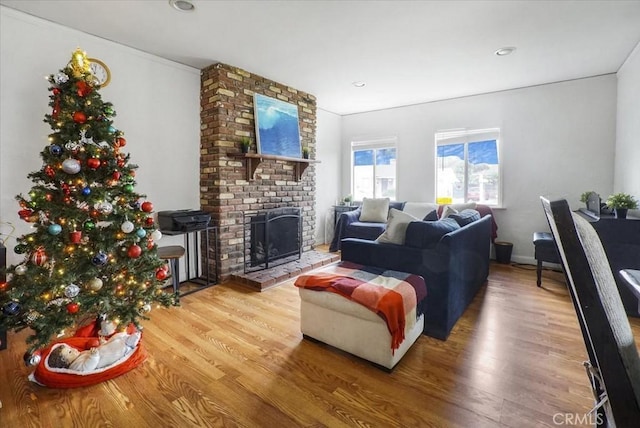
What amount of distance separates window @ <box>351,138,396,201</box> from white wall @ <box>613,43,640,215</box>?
3028 mm

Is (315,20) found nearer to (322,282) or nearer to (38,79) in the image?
(322,282)

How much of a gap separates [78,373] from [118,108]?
2425mm

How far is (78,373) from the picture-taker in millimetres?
1814

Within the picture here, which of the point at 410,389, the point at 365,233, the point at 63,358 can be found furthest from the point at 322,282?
the point at 365,233

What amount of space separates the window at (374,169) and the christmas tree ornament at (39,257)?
5035 mm

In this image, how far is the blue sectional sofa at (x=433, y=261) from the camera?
7.54ft

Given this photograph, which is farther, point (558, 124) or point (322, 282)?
point (558, 124)

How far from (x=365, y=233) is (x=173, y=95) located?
323cm

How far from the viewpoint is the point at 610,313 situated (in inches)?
21.8

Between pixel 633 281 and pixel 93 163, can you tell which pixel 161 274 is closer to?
pixel 93 163

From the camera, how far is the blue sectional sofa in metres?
2.30

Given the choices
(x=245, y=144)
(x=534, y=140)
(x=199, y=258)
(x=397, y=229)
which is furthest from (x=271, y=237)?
(x=534, y=140)

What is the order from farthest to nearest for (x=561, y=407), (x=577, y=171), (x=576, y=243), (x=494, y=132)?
(x=494, y=132) < (x=577, y=171) < (x=561, y=407) < (x=576, y=243)

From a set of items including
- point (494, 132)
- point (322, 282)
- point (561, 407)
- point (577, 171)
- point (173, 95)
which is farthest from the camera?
point (494, 132)
